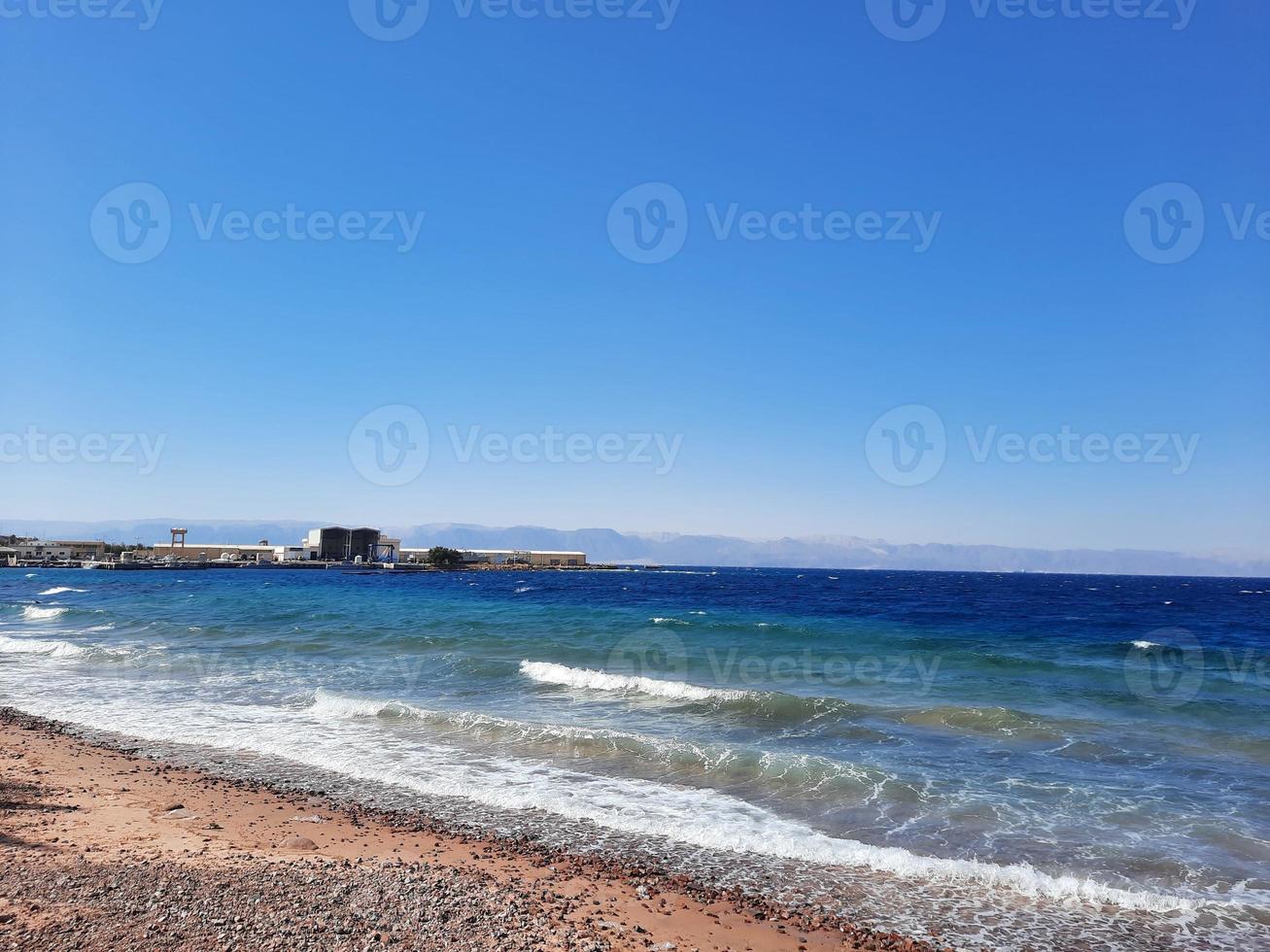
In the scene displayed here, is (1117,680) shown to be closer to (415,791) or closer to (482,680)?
(482,680)

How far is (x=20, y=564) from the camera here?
12912 cm

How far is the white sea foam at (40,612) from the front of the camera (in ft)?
139

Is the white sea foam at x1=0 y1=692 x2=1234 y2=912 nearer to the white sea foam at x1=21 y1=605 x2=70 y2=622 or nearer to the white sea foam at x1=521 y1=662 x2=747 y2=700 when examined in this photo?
the white sea foam at x1=521 y1=662 x2=747 y2=700

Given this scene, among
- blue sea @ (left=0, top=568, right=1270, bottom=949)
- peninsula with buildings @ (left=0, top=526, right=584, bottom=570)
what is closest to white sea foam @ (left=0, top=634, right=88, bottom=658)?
blue sea @ (left=0, top=568, right=1270, bottom=949)

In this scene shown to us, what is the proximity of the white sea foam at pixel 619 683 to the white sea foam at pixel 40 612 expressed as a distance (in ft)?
108

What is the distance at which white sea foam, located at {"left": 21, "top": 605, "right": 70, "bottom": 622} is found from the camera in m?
42.3

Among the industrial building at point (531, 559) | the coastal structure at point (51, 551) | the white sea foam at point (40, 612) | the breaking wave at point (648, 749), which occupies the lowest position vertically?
the industrial building at point (531, 559)

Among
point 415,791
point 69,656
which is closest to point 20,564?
point 69,656

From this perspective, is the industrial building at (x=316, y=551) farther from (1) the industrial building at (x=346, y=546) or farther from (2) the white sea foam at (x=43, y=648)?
(2) the white sea foam at (x=43, y=648)

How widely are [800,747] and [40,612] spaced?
48164 millimetres

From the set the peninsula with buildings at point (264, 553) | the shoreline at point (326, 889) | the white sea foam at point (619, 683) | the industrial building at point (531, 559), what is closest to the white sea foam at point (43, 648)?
the white sea foam at point (619, 683)

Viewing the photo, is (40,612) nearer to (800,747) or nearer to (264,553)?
(800,747)

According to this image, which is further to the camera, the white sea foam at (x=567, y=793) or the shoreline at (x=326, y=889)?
the white sea foam at (x=567, y=793)

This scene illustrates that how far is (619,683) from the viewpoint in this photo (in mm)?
23906
